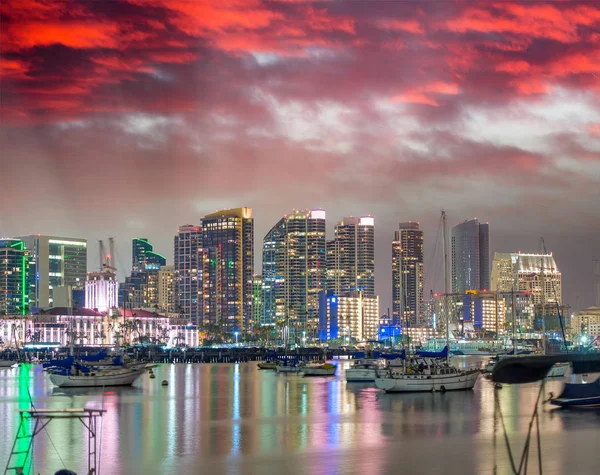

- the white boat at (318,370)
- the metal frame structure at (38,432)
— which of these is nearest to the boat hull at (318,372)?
the white boat at (318,370)

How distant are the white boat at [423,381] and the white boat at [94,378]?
30139 mm

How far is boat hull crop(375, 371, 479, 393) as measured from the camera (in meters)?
83.9

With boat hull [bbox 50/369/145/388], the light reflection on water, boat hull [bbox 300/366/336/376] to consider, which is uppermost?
boat hull [bbox 50/369/145/388]

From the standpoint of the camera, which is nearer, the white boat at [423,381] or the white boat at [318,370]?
the white boat at [423,381]

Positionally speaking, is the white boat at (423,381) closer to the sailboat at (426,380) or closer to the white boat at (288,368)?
Answer: the sailboat at (426,380)

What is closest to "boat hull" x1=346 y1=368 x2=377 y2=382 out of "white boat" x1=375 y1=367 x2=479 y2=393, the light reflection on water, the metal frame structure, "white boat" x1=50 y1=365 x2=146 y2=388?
the light reflection on water

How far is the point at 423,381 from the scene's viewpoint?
275 feet

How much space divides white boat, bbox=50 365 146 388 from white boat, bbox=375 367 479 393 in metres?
30.1

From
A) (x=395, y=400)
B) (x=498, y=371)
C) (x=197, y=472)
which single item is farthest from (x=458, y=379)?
(x=498, y=371)

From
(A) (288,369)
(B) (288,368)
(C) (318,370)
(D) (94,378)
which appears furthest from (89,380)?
(B) (288,368)

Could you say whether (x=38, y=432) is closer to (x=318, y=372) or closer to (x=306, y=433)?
(x=306, y=433)

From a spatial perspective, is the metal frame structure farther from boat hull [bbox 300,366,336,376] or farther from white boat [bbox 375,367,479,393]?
boat hull [bbox 300,366,336,376]

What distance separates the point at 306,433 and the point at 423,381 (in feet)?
93.3

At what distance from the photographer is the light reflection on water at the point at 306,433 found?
148ft
